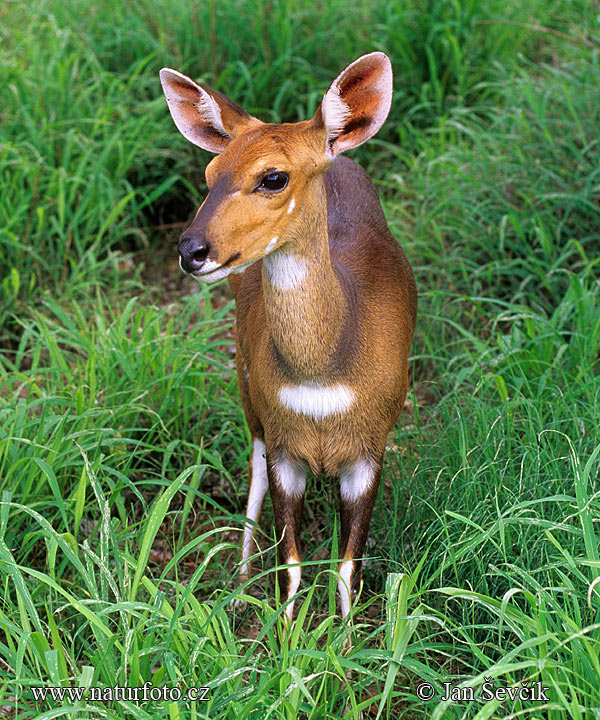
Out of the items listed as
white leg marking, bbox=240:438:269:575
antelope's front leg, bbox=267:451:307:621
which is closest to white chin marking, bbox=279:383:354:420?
antelope's front leg, bbox=267:451:307:621

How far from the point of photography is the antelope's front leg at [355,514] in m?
2.85

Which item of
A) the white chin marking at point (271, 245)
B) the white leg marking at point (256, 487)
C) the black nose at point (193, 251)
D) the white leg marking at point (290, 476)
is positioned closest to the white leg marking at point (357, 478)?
the white leg marking at point (290, 476)

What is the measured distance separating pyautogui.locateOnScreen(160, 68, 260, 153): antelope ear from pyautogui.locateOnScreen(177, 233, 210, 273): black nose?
0.50 meters

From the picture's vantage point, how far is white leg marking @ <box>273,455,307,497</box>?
2852 mm

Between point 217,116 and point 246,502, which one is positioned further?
point 246,502

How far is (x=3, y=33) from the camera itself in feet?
18.9

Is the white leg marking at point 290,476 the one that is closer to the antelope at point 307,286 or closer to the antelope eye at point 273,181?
the antelope at point 307,286

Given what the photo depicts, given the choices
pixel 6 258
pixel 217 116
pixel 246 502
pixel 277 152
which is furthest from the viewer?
pixel 6 258

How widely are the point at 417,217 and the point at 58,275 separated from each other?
176 cm

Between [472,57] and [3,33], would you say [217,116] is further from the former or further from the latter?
[3,33]

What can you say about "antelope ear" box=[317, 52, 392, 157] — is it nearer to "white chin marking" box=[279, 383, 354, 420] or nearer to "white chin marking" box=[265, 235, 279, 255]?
"white chin marking" box=[265, 235, 279, 255]

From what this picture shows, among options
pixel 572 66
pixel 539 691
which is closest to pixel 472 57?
pixel 572 66

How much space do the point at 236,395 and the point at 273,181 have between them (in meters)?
1.57

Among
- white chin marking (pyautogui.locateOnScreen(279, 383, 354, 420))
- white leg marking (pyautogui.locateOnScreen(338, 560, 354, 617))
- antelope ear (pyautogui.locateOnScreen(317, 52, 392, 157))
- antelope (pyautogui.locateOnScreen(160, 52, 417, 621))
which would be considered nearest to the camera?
antelope (pyautogui.locateOnScreen(160, 52, 417, 621))
